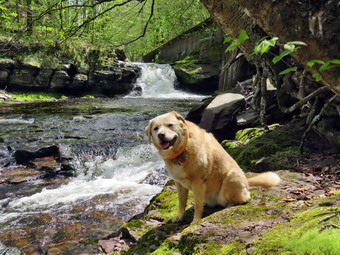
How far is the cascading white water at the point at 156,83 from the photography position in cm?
2958

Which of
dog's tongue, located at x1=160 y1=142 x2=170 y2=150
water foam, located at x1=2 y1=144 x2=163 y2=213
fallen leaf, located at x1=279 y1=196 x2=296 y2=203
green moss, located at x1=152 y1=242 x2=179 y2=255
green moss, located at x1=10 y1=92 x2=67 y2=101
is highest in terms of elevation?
dog's tongue, located at x1=160 y1=142 x2=170 y2=150

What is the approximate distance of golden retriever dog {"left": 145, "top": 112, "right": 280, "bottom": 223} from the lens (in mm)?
3760

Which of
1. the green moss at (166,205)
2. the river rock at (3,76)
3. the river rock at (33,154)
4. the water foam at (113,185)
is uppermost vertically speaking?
the river rock at (3,76)

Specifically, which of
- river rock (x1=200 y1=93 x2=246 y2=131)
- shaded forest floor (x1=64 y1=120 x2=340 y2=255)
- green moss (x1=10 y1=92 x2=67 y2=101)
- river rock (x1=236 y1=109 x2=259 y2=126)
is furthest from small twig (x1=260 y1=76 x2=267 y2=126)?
green moss (x1=10 y1=92 x2=67 y2=101)

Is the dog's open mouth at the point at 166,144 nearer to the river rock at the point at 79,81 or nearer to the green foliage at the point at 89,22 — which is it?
the green foliage at the point at 89,22

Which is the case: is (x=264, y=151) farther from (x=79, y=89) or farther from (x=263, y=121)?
(x=79, y=89)

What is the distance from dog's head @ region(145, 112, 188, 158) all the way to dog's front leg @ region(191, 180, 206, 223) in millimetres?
550

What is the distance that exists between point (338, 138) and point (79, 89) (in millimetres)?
26563

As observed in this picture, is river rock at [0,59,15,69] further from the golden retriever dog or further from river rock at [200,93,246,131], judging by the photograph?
the golden retriever dog

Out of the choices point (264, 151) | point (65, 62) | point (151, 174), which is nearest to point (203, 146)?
point (264, 151)

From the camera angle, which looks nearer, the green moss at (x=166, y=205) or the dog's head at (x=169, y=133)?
the dog's head at (x=169, y=133)

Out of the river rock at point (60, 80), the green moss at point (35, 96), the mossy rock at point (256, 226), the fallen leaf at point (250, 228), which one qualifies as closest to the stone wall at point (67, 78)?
the river rock at point (60, 80)

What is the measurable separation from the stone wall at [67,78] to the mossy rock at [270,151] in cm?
2279

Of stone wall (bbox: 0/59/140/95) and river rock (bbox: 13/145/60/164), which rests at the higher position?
stone wall (bbox: 0/59/140/95)
